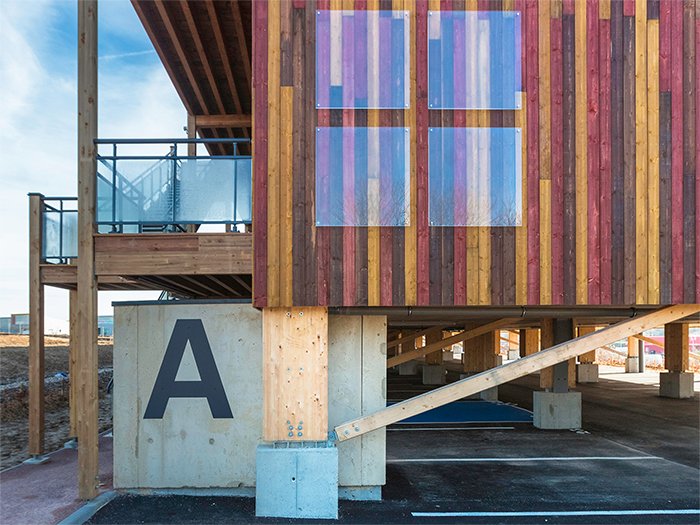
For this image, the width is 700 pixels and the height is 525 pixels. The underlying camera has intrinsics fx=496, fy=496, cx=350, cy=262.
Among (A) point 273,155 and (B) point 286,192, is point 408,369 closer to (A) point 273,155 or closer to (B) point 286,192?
(B) point 286,192

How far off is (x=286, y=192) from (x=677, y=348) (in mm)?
19188

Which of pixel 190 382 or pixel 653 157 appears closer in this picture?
pixel 653 157

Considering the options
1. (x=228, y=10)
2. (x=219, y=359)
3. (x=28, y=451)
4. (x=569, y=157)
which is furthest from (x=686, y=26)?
(x=28, y=451)

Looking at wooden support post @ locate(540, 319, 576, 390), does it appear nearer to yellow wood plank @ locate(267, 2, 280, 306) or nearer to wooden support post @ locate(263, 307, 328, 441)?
wooden support post @ locate(263, 307, 328, 441)

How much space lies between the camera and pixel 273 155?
693 cm

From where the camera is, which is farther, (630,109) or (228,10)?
(228,10)

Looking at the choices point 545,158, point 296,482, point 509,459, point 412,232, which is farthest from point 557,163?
point 509,459

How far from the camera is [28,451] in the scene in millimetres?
10109

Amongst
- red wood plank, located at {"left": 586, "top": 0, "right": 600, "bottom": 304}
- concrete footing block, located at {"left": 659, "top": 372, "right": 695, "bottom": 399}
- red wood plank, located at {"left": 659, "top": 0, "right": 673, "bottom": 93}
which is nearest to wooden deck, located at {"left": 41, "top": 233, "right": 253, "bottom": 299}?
red wood plank, located at {"left": 586, "top": 0, "right": 600, "bottom": 304}

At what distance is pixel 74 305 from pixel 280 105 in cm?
902

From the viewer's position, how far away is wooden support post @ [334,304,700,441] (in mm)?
6859

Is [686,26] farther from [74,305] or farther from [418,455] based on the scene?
[74,305]

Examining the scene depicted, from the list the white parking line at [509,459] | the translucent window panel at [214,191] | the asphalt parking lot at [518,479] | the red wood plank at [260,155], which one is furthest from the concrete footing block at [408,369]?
the red wood plank at [260,155]

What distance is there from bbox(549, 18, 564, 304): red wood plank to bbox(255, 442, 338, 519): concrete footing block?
12.9 ft
